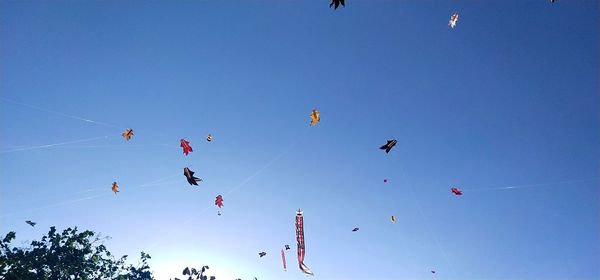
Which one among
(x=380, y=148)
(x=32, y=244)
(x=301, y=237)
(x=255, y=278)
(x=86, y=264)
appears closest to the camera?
(x=380, y=148)

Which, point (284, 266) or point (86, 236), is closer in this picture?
point (284, 266)

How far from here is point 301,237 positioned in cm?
1720

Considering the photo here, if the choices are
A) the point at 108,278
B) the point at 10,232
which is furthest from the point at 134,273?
the point at 10,232

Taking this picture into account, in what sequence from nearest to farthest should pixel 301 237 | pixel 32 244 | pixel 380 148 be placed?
pixel 380 148
pixel 301 237
pixel 32 244

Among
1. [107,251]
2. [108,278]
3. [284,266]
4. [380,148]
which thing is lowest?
[284,266]

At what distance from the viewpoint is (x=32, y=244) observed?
30.2m

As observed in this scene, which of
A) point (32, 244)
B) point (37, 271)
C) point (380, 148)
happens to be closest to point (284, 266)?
point (380, 148)

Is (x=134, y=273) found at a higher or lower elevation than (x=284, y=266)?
higher

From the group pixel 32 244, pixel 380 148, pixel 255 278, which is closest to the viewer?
pixel 380 148

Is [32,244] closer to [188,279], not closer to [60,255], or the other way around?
[60,255]

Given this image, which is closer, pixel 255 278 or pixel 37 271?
pixel 37 271

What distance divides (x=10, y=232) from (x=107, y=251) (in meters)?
8.81

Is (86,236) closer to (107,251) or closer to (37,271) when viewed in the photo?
(107,251)

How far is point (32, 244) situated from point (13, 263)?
5.09 meters
